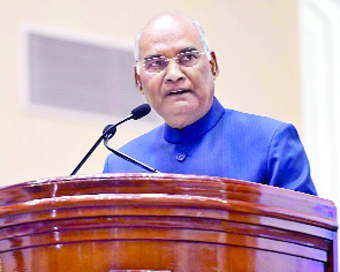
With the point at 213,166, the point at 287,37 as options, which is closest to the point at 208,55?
the point at 213,166

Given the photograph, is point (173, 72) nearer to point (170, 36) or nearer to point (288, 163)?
point (170, 36)

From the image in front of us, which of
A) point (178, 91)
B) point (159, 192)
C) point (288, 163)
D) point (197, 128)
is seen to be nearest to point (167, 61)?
point (178, 91)

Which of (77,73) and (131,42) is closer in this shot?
(77,73)

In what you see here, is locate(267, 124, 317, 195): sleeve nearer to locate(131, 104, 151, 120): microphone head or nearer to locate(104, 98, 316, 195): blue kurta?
locate(104, 98, 316, 195): blue kurta

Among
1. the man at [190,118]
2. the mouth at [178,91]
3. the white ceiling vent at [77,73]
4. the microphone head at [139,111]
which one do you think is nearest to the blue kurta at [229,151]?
the man at [190,118]

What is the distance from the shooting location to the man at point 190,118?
93.4 inches

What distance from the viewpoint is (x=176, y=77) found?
245 cm

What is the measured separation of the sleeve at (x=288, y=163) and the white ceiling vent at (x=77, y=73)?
90.0 inches

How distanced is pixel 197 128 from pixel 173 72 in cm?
22

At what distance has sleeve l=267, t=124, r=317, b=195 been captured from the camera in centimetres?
215

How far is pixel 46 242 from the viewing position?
159 centimetres

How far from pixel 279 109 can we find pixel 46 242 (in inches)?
145

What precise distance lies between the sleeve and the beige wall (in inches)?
83.3

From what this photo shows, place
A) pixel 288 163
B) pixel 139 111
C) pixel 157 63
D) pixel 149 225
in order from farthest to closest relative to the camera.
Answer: pixel 157 63 < pixel 139 111 < pixel 288 163 < pixel 149 225
